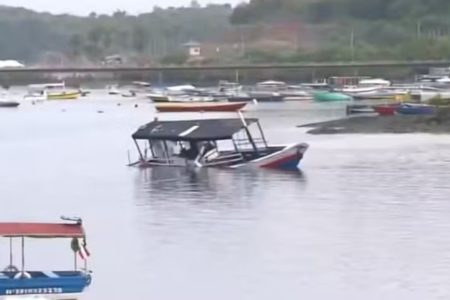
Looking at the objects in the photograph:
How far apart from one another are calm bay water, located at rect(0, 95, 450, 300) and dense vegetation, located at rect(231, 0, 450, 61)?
241 feet

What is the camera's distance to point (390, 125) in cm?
5344

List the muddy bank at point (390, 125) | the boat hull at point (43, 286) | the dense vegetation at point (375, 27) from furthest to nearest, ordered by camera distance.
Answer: the dense vegetation at point (375, 27), the muddy bank at point (390, 125), the boat hull at point (43, 286)

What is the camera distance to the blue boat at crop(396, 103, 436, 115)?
189 feet

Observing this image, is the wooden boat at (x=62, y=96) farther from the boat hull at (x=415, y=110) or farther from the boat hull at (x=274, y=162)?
the boat hull at (x=274, y=162)

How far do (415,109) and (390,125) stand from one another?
528 cm

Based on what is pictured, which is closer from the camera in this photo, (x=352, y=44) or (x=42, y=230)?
(x=42, y=230)

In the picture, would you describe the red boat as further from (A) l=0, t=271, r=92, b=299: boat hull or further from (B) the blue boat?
(A) l=0, t=271, r=92, b=299: boat hull

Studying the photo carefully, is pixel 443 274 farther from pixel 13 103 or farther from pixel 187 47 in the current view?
pixel 187 47

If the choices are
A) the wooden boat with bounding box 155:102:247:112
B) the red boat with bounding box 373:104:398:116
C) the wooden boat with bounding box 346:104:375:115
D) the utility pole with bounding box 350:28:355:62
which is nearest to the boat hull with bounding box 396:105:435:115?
the red boat with bounding box 373:104:398:116

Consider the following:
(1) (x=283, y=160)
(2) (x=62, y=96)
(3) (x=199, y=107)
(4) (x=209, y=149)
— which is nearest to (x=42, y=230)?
(1) (x=283, y=160)

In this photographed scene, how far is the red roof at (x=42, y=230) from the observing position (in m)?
16.1

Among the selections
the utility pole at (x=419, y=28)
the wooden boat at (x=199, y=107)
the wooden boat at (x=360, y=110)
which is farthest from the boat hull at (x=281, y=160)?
the utility pole at (x=419, y=28)

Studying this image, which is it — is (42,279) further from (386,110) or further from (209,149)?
(386,110)

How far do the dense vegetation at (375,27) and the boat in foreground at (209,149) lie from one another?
78991 millimetres
